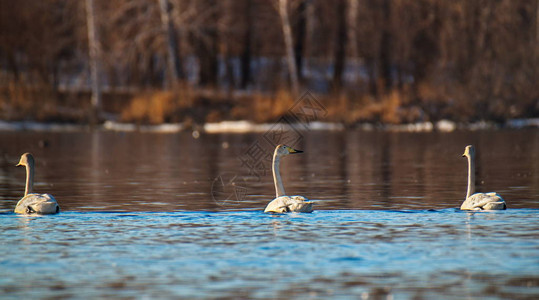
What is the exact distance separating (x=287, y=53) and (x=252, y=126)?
9.30 m

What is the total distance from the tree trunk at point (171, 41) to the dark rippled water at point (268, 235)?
26.3 meters

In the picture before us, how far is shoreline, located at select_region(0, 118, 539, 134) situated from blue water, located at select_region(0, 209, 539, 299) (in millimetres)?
32359

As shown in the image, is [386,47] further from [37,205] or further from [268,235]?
[268,235]

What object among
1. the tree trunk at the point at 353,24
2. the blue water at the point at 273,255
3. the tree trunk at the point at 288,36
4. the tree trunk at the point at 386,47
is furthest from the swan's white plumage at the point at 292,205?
the tree trunk at the point at 353,24

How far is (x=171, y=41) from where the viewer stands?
54.2 m

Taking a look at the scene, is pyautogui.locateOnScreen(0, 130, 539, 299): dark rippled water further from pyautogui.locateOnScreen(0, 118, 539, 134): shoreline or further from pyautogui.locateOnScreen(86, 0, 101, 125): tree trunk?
pyautogui.locateOnScreen(86, 0, 101, 125): tree trunk

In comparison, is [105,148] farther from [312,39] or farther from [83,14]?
[312,39]

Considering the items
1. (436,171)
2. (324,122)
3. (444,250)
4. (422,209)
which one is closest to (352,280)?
(444,250)

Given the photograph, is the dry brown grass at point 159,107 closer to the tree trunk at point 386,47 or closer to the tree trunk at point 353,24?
the tree trunk at point 353,24

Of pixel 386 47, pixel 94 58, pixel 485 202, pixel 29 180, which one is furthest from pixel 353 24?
pixel 485 202

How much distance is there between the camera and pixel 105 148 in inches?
1436

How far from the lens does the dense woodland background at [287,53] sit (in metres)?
49.7

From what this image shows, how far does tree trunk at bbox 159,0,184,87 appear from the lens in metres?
53.4

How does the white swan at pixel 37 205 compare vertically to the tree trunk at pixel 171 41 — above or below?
below
